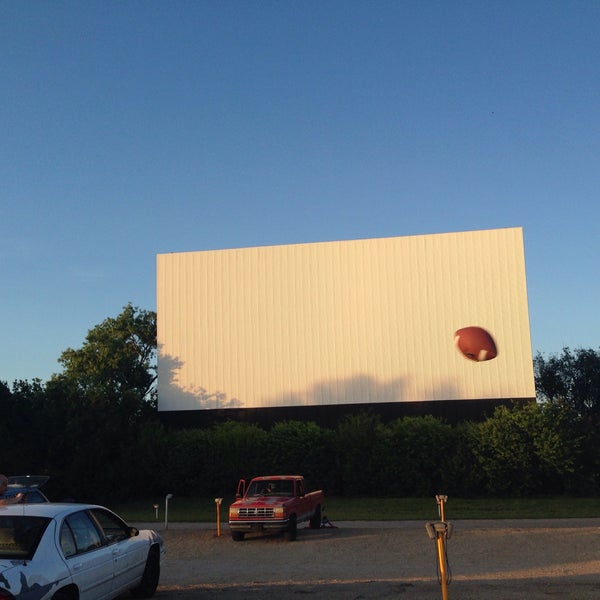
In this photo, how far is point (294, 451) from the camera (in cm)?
3422

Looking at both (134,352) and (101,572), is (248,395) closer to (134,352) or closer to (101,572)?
(134,352)

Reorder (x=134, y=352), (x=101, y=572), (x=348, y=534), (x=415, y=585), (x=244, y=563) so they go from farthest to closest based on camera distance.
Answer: (x=134, y=352) → (x=348, y=534) → (x=244, y=563) → (x=415, y=585) → (x=101, y=572)

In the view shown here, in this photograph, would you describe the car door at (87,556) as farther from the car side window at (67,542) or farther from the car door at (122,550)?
the car door at (122,550)

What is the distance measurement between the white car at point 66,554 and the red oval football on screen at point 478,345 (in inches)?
1104

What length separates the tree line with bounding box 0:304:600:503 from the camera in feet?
105

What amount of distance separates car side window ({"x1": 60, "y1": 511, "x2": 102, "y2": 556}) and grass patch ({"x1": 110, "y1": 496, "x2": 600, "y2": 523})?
56.0ft

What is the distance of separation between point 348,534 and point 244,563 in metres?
5.72

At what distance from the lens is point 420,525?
77.2 feet

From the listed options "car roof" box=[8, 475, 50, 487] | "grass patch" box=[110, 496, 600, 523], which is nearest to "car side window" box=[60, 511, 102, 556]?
"car roof" box=[8, 475, 50, 487]

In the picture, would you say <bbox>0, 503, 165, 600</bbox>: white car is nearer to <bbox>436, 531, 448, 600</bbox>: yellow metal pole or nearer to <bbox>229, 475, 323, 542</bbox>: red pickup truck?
<bbox>436, 531, 448, 600</bbox>: yellow metal pole

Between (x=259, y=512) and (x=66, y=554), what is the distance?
1136 cm

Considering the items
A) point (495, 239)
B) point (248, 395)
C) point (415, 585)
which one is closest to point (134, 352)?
point (248, 395)

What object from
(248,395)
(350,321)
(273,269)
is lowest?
(248,395)

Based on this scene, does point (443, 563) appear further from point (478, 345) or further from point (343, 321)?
point (343, 321)
